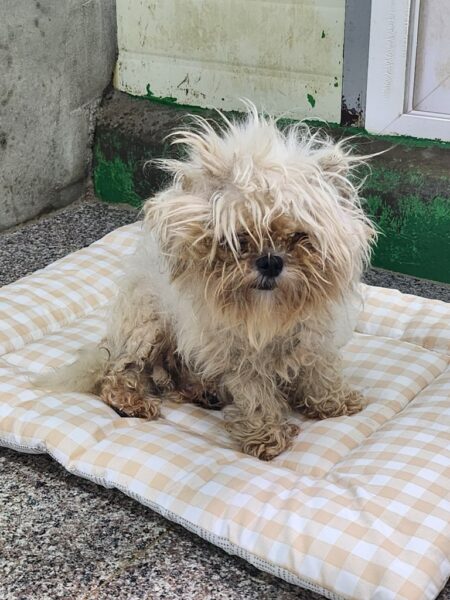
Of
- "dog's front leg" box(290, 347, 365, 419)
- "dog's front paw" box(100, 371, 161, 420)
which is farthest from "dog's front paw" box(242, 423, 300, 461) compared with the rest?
"dog's front paw" box(100, 371, 161, 420)

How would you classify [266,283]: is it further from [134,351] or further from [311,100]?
[311,100]

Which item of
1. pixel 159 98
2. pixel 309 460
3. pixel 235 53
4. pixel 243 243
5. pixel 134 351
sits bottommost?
pixel 309 460

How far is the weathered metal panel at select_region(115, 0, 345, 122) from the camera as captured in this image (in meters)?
3.50

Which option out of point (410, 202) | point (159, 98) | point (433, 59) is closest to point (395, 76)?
point (433, 59)

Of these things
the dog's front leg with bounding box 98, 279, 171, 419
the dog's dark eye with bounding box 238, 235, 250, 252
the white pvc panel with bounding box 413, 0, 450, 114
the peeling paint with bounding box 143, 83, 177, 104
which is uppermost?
the white pvc panel with bounding box 413, 0, 450, 114

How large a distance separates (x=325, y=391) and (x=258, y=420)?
0.72 feet

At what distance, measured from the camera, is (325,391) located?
7.63 ft

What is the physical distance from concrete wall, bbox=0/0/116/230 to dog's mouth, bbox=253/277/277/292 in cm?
211

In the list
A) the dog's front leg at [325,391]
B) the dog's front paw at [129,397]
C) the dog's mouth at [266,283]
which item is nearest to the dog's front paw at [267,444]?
the dog's front leg at [325,391]

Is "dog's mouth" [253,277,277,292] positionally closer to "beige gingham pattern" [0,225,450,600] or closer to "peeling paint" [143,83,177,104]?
"beige gingham pattern" [0,225,450,600]

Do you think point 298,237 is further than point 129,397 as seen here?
No

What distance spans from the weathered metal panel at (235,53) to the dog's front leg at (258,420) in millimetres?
1586

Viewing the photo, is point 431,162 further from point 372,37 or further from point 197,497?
point 197,497

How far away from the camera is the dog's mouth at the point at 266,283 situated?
193cm
